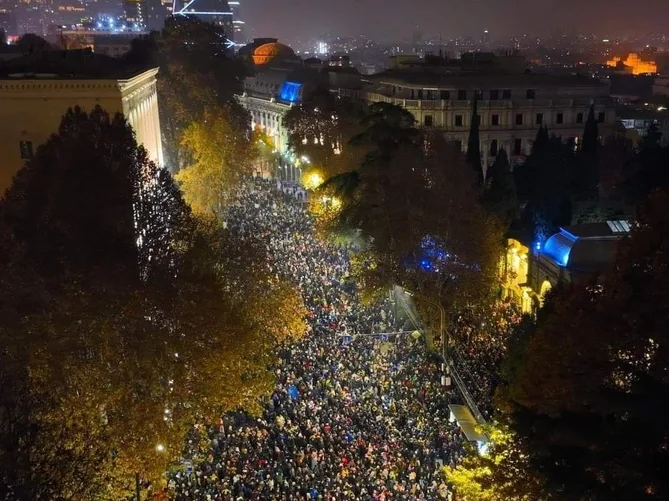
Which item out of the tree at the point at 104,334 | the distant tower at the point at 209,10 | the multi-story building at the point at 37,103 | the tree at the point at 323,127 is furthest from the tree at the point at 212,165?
the distant tower at the point at 209,10

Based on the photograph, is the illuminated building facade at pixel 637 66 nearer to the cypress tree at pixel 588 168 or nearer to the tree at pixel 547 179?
the cypress tree at pixel 588 168

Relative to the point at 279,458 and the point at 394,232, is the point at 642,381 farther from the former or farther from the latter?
the point at 394,232

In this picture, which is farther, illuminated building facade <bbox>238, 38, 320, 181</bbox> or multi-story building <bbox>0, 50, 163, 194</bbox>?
illuminated building facade <bbox>238, 38, 320, 181</bbox>

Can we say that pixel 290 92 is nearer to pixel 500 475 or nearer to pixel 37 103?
pixel 37 103

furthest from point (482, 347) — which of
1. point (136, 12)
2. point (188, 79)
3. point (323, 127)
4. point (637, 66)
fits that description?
point (136, 12)

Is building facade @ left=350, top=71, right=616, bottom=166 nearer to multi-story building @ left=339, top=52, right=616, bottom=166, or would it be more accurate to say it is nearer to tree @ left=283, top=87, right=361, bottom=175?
multi-story building @ left=339, top=52, right=616, bottom=166

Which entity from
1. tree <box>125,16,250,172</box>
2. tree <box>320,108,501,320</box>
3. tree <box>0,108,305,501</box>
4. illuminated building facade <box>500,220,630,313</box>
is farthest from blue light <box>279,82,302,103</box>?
tree <box>0,108,305,501</box>
